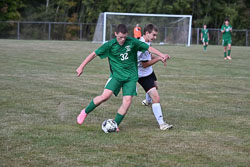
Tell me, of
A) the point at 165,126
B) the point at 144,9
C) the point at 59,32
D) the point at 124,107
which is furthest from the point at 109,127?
the point at 144,9

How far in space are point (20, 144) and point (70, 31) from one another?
46.6 m

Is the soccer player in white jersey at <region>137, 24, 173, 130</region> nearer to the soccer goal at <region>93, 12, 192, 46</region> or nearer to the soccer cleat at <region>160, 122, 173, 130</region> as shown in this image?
the soccer cleat at <region>160, 122, 173, 130</region>

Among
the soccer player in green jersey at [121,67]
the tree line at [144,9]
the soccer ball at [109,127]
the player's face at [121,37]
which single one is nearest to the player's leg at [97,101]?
the soccer player in green jersey at [121,67]

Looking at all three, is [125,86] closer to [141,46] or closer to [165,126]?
[141,46]

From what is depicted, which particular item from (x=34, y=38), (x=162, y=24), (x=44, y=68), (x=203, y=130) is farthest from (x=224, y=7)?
(x=203, y=130)

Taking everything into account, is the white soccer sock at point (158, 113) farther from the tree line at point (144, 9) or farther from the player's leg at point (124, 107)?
the tree line at point (144, 9)

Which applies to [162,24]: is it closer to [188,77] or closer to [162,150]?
[188,77]

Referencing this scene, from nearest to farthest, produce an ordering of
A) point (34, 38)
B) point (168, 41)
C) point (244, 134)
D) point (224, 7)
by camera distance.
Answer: point (244, 134)
point (168, 41)
point (34, 38)
point (224, 7)

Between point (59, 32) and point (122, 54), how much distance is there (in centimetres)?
4517

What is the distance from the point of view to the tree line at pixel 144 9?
2104 inches

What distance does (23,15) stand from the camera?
55188 mm

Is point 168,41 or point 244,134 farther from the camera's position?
point 168,41

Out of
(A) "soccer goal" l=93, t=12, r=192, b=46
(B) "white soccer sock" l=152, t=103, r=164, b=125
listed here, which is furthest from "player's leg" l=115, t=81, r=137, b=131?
(A) "soccer goal" l=93, t=12, r=192, b=46

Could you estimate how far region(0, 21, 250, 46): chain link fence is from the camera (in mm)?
47812
